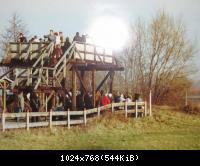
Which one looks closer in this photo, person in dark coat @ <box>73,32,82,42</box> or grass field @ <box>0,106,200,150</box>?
grass field @ <box>0,106,200,150</box>

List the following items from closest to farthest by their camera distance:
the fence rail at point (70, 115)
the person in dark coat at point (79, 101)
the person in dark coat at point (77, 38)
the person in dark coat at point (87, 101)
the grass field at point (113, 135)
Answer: the grass field at point (113, 135), the fence rail at point (70, 115), the person in dark coat at point (77, 38), the person in dark coat at point (79, 101), the person in dark coat at point (87, 101)

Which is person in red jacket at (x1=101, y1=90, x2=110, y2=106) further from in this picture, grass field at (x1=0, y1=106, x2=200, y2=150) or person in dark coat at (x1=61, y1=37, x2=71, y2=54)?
person in dark coat at (x1=61, y1=37, x2=71, y2=54)

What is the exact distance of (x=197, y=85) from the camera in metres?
22.2

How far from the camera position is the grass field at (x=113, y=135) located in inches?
437

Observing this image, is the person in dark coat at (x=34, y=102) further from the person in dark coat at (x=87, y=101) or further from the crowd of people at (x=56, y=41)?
the person in dark coat at (x=87, y=101)

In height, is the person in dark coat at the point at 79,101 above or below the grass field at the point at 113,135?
above

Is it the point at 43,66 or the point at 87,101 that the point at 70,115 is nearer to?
the point at 43,66

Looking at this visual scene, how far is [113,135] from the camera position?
12.9m

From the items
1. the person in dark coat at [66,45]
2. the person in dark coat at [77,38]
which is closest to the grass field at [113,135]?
the person in dark coat at [66,45]

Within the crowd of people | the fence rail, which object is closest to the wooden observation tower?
the crowd of people

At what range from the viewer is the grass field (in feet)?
36.4

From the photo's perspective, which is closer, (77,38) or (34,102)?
(34,102)

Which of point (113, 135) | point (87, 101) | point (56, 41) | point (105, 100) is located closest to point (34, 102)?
point (56, 41)
